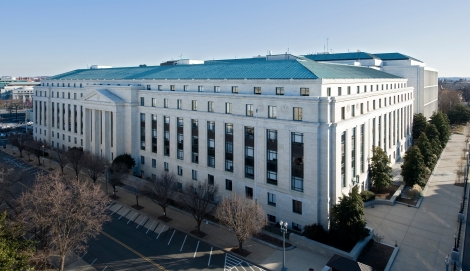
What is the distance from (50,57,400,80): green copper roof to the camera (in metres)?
44.2

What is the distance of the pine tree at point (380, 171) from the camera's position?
50.0 m

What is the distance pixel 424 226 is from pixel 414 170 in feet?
45.0

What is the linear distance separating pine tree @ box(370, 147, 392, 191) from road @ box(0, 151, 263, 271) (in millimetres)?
26712

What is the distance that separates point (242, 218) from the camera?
34.2 meters

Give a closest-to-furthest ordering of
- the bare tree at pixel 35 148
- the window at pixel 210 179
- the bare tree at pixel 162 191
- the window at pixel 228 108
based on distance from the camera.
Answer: the bare tree at pixel 162 191 < the window at pixel 228 108 < the window at pixel 210 179 < the bare tree at pixel 35 148

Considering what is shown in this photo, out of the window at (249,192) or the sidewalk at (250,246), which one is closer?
the sidewalk at (250,246)

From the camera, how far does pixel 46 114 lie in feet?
301

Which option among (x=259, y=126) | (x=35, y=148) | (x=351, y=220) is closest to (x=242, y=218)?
(x=351, y=220)

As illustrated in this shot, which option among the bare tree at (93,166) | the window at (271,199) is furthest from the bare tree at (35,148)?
the window at (271,199)

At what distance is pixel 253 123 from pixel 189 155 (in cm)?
1434

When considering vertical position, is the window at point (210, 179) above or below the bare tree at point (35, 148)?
below

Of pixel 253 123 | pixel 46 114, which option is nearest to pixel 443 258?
pixel 253 123

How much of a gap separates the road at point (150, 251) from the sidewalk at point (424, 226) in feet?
52.2

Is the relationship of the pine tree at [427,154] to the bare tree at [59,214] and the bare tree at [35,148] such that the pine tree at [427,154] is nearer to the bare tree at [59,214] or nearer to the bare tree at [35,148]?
the bare tree at [59,214]
